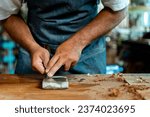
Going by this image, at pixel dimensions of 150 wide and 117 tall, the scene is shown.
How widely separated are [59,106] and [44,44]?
1.55 feet

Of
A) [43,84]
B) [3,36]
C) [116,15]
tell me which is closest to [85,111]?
[43,84]

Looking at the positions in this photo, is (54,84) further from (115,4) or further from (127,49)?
(127,49)

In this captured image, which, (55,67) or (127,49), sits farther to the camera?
(127,49)

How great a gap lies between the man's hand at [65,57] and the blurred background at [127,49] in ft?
3.92

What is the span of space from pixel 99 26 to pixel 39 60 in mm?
256

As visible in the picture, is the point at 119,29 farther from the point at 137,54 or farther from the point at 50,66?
the point at 50,66

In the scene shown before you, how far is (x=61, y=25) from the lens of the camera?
1111mm

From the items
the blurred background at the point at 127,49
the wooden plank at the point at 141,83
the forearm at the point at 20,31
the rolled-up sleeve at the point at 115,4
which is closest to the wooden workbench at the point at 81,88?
the wooden plank at the point at 141,83

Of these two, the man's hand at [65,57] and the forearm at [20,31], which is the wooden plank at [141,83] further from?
the forearm at [20,31]

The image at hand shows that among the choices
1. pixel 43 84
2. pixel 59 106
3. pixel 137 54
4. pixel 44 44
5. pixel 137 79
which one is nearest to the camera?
pixel 59 106

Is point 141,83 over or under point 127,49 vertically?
over

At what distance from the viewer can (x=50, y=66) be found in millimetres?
912

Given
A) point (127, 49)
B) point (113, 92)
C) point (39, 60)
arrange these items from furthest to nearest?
1. point (127, 49)
2. point (39, 60)
3. point (113, 92)

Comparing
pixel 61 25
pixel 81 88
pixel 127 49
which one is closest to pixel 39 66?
pixel 81 88
